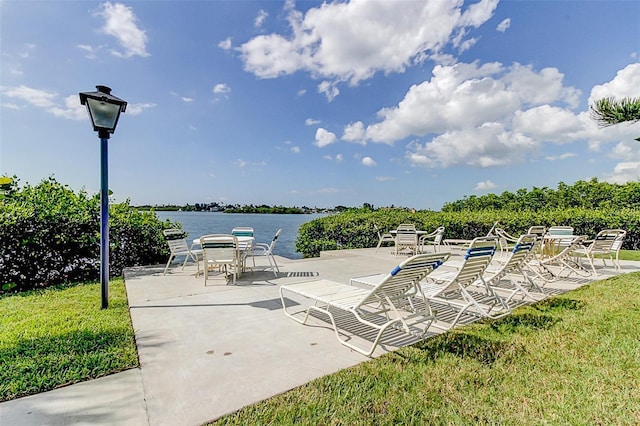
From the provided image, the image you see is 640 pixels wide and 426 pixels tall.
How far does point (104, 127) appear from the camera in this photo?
14.9 feet

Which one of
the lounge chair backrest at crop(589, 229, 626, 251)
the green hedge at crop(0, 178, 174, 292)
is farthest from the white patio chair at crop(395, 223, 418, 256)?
the green hedge at crop(0, 178, 174, 292)

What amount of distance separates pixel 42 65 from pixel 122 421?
8.36 m

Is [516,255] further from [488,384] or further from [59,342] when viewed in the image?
[59,342]

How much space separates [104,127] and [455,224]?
1288 cm

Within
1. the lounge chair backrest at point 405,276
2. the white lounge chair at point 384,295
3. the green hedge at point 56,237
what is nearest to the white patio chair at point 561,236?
the white lounge chair at point 384,295

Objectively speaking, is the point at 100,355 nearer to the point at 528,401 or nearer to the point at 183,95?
the point at 528,401

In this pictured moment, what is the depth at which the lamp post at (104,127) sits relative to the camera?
14.5ft

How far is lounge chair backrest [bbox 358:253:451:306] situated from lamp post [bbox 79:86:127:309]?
12.4 ft

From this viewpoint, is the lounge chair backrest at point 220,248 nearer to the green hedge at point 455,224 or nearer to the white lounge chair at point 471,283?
the white lounge chair at point 471,283

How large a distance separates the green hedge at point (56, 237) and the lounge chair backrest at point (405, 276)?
255 inches

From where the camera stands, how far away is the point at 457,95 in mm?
15125

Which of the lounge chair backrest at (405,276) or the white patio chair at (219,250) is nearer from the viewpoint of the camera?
the lounge chair backrest at (405,276)

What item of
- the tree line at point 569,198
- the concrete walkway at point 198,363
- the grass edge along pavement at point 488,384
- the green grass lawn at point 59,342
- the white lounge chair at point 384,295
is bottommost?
the grass edge along pavement at point 488,384

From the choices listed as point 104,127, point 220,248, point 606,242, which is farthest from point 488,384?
point 606,242
